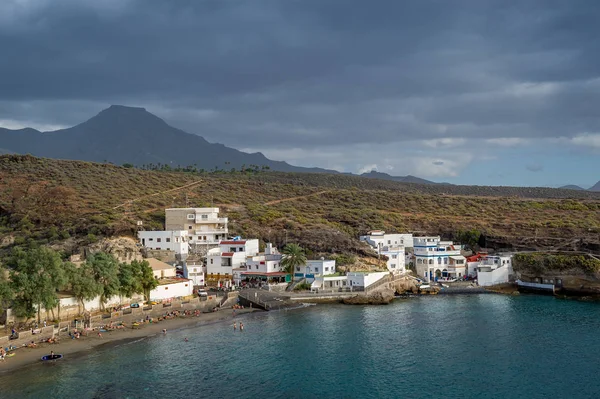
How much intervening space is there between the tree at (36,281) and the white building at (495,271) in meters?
54.0

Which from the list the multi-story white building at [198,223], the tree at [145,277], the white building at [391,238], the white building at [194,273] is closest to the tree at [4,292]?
the tree at [145,277]

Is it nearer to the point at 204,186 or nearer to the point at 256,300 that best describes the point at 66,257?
the point at 256,300

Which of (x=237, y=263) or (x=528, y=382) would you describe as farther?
(x=237, y=263)

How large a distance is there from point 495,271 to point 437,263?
827 cm

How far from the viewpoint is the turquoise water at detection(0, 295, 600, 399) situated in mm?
38031

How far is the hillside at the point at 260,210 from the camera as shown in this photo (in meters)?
90.1

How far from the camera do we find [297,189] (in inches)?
5551

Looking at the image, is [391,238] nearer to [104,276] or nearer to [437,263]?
[437,263]

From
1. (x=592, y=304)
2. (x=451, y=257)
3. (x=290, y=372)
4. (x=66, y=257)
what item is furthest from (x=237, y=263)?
(x=592, y=304)

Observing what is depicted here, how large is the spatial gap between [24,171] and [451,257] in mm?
88355

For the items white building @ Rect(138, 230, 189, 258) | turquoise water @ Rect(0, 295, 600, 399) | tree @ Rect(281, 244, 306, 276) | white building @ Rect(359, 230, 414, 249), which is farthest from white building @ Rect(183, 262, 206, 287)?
white building @ Rect(359, 230, 414, 249)

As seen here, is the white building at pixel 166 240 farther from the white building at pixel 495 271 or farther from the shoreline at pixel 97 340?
the white building at pixel 495 271

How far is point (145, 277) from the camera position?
60.8 meters

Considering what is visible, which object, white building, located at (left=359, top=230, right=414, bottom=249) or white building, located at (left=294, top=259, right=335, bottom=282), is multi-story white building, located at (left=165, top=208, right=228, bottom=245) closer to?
white building, located at (left=294, top=259, right=335, bottom=282)
